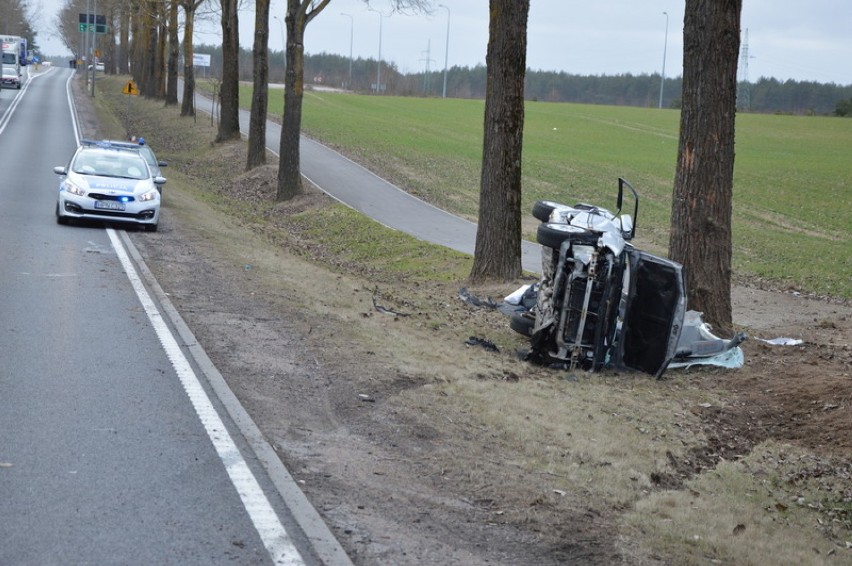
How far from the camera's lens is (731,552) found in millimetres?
5984

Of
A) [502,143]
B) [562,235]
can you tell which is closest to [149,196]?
[502,143]

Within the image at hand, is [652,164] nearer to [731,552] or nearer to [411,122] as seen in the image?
[411,122]

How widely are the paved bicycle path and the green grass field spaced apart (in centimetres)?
105

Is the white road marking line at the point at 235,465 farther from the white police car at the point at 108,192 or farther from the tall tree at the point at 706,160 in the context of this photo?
the white police car at the point at 108,192

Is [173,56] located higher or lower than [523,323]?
higher

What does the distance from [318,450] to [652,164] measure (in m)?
48.9

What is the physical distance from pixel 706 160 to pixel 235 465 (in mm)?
8007

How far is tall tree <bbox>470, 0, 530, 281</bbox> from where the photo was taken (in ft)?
52.3

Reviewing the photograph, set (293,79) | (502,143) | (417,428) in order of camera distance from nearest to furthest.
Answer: (417,428)
(502,143)
(293,79)

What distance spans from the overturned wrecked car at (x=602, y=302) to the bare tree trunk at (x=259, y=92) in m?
24.3

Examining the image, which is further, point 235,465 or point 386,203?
point 386,203

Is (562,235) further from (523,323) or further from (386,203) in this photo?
(386,203)

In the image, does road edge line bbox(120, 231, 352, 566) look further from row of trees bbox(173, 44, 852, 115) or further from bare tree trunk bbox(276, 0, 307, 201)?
row of trees bbox(173, 44, 852, 115)

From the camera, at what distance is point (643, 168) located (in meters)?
51.5
